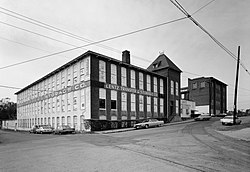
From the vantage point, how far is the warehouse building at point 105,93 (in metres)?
31.5

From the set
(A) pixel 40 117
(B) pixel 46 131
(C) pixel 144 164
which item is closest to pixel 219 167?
(C) pixel 144 164

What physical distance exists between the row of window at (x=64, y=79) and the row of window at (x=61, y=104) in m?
1.80

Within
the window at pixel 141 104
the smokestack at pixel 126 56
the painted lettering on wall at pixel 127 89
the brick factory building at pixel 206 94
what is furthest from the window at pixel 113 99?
the brick factory building at pixel 206 94

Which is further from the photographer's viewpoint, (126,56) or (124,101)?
(126,56)

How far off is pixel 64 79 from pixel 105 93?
9.62 metres

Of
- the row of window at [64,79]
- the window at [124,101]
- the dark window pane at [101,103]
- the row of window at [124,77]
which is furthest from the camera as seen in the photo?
the window at [124,101]

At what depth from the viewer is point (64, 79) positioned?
1510 inches

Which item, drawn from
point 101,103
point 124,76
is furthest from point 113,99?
point 124,76

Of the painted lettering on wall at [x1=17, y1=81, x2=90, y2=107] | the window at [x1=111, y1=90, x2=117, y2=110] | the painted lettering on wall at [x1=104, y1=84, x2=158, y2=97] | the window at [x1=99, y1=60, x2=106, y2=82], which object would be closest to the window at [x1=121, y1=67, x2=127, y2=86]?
the painted lettering on wall at [x1=104, y1=84, x2=158, y2=97]

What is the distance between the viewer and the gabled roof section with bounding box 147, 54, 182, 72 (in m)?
46.8

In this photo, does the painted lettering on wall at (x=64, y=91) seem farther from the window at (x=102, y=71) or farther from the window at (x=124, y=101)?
the window at (x=124, y=101)

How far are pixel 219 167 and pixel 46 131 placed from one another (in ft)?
105

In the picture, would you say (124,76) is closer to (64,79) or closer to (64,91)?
(64,79)

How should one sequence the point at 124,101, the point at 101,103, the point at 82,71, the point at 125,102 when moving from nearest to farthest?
the point at 101,103, the point at 82,71, the point at 124,101, the point at 125,102
